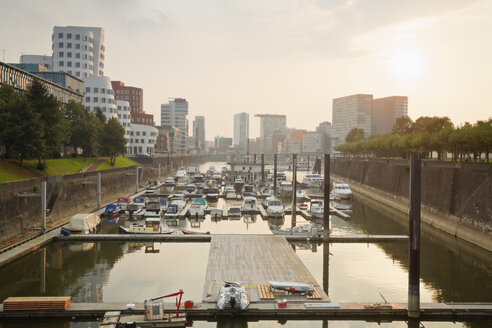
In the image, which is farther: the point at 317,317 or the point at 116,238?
the point at 116,238

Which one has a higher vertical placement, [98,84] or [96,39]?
[96,39]

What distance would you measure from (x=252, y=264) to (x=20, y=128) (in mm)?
32864

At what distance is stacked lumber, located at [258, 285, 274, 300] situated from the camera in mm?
22984

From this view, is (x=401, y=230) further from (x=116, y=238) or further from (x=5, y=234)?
(x=5, y=234)

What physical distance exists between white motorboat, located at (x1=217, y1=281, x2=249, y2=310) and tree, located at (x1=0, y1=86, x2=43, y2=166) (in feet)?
115

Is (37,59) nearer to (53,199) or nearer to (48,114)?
(48,114)

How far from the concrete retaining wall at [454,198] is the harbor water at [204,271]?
5.80 ft

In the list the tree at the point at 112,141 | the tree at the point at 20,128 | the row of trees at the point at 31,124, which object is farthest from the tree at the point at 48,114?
the tree at the point at 112,141

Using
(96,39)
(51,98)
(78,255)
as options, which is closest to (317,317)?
(78,255)

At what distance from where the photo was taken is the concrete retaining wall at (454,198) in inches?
1522

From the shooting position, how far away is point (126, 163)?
104 meters

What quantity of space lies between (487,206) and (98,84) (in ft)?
397

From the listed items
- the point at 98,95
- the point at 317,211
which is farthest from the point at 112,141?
the point at 317,211

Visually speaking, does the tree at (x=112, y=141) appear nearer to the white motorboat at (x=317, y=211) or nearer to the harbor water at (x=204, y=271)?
the white motorboat at (x=317, y=211)
